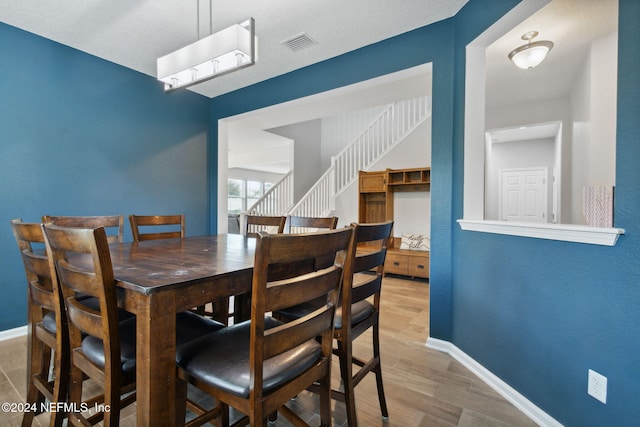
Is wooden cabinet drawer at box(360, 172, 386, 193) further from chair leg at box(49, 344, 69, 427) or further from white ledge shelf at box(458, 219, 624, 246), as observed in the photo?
chair leg at box(49, 344, 69, 427)

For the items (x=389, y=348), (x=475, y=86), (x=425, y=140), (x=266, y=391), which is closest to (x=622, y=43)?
(x=475, y=86)

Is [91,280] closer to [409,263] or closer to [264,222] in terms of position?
[264,222]

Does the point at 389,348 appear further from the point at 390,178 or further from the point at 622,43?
the point at 390,178

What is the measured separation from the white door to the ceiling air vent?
516cm

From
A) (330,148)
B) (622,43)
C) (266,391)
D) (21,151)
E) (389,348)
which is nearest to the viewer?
(266,391)

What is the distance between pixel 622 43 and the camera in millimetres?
1287

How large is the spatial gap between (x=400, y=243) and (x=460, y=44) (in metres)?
3.39

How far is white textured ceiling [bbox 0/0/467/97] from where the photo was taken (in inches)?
88.3

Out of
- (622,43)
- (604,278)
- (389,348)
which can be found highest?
(622,43)

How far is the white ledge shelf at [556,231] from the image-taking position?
50.7 inches

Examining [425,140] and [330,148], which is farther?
[330,148]

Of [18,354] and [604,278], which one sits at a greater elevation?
[604,278]

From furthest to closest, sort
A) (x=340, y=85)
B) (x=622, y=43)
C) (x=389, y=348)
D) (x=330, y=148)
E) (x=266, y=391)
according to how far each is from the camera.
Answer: (x=330, y=148) < (x=340, y=85) < (x=389, y=348) < (x=622, y=43) < (x=266, y=391)

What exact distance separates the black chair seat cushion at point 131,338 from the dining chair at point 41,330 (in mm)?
156
